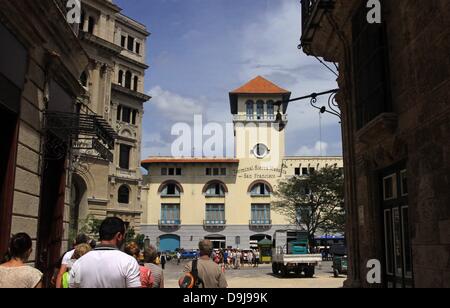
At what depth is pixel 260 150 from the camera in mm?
67250

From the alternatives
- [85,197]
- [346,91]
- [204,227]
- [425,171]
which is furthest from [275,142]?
[425,171]

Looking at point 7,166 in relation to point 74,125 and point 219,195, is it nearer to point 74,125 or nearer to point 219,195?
point 74,125

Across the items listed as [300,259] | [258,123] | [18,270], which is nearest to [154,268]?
[18,270]

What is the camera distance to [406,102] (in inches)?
312

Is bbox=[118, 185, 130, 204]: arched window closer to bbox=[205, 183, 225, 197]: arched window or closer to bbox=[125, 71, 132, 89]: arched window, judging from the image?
bbox=[125, 71, 132, 89]: arched window

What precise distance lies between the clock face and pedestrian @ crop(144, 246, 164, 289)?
59769mm

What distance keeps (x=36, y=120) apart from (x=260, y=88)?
65.1m

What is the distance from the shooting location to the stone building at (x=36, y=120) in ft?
26.1

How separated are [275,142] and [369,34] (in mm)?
57659

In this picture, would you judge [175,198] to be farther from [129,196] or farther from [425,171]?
[425,171]

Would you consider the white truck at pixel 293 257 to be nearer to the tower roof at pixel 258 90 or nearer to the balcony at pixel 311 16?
the balcony at pixel 311 16

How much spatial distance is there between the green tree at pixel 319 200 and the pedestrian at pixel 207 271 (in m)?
44.7

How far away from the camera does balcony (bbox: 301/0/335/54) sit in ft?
36.0

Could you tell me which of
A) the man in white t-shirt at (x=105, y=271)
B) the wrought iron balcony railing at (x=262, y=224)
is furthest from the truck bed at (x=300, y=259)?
the wrought iron balcony railing at (x=262, y=224)
